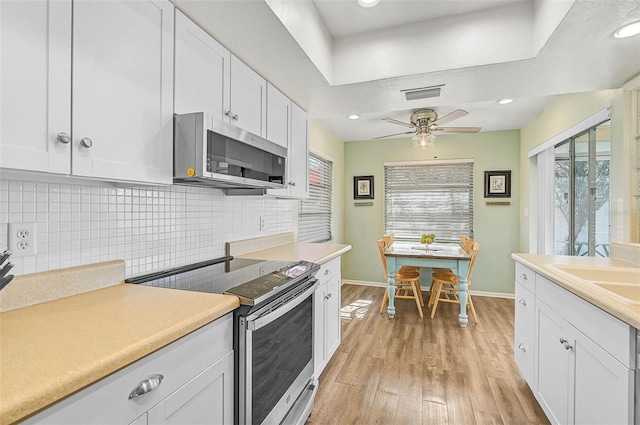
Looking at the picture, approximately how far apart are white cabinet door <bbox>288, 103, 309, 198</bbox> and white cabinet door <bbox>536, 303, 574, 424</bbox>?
5.95ft

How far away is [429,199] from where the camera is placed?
4590mm

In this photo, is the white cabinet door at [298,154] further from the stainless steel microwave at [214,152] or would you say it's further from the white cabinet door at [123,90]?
the white cabinet door at [123,90]

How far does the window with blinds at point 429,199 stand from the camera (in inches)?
175

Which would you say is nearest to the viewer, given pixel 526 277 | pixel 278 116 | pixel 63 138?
pixel 63 138

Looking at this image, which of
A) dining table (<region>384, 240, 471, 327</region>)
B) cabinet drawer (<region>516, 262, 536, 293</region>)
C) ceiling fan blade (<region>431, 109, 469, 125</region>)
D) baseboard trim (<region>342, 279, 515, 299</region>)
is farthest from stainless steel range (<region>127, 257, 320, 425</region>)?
baseboard trim (<region>342, 279, 515, 299</region>)

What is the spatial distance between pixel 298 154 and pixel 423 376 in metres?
2.00

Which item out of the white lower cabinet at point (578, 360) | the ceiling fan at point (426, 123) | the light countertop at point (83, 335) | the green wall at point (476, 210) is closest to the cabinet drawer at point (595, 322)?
the white lower cabinet at point (578, 360)

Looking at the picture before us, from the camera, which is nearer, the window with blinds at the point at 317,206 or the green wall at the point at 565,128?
the green wall at the point at 565,128

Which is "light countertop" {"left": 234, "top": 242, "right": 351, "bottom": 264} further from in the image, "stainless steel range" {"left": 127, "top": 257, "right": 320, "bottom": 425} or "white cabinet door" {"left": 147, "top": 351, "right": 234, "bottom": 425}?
"white cabinet door" {"left": 147, "top": 351, "right": 234, "bottom": 425}

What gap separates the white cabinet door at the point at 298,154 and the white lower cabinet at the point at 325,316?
0.66m

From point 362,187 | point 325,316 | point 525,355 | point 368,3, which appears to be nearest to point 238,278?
point 325,316

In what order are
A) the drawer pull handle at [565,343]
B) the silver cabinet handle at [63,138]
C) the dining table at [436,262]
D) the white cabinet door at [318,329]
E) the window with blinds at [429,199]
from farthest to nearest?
1. the window with blinds at [429,199]
2. the dining table at [436,262]
3. the white cabinet door at [318,329]
4. the drawer pull handle at [565,343]
5. the silver cabinet handle at [63,138]

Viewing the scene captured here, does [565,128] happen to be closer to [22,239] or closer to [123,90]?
[123,90]

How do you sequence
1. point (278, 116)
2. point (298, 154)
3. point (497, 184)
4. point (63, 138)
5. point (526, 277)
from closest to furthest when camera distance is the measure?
point (63, 138), point (526, 277), point (278, 116), point (298, 154), point (497, 184)
